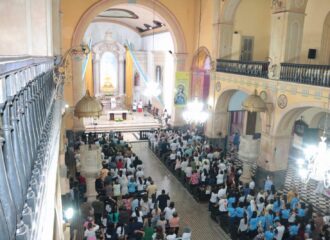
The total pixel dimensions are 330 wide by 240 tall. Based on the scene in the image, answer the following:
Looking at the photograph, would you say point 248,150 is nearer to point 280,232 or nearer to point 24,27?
point 280,232

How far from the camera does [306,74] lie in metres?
10.8

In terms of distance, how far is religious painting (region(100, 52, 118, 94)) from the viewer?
92.9ft

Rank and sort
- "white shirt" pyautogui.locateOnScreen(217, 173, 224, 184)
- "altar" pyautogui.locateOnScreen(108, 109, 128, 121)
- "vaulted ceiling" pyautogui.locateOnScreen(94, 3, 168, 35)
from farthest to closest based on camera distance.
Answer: "altar" pyautogui.locateOnScreen(108, 109, 128, 121) → "vaulted ceiling" pyautogui.locateOnScreen(94, 3, 168, 35) → "white shirt" pyautogui.locateOnScreen(217, 173, 224, 184)

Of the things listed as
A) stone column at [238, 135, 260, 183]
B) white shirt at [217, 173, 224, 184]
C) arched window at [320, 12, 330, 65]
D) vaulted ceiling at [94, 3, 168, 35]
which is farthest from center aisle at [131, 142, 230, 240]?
vaulted ceiling at [94, 3, 168, 35]

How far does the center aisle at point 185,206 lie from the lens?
31.8 ft

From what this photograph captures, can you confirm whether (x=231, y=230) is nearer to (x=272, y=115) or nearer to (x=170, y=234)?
(x=170, y=234)

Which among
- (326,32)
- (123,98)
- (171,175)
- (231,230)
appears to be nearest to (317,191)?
(231,230)

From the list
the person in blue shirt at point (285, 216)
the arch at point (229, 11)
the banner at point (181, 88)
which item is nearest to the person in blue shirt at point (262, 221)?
the person in blue shirt at point (285, 216)

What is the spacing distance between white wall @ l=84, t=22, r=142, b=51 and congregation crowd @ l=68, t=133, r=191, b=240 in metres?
17.1

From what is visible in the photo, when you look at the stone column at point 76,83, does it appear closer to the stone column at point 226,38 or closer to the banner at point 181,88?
the banner at point 181,88

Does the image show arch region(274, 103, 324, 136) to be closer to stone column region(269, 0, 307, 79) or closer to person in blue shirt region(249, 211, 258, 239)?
stone column region(269, 0, 307, 79)

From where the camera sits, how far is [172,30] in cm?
1952

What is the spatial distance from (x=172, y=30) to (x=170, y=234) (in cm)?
1404

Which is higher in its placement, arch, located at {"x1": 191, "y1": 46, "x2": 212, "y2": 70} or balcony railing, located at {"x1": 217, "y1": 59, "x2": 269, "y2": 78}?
arch, located at {"x1": 191, "y1": 46, "x2": 212, "y2": 70}
